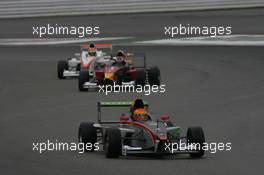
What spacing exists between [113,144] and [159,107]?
6.46 m

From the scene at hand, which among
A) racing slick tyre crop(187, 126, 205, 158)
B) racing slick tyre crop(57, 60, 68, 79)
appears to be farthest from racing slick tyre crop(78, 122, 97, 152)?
racing slick tyre crop(57, 60, 68, 79)

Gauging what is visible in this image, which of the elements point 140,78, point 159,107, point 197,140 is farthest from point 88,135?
point 140,78

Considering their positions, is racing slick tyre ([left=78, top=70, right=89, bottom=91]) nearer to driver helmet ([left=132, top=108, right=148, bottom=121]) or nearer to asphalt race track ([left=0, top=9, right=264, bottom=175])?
asphalt race track ([left=0, top=9, right=264, bottom=175])

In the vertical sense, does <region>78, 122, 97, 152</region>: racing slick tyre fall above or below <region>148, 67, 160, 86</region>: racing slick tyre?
below

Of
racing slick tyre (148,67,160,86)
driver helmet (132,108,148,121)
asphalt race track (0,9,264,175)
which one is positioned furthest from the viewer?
racing slick tyre (148,67,160,86)

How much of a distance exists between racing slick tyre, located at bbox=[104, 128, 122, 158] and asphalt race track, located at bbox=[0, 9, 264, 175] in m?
0.14

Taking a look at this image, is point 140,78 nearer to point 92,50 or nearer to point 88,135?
point 92,50

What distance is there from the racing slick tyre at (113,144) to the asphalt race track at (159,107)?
0.14 meters

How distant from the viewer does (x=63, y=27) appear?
131 feet

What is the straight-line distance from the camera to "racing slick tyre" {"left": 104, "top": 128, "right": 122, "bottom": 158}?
12711mm

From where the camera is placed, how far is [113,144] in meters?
12.7

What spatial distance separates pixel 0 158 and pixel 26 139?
2.08m

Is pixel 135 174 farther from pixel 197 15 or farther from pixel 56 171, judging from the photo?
pixel 197 15

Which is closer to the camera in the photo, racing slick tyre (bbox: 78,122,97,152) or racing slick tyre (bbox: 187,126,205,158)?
racing slick tyre (bbox: 187,126,205,158)
